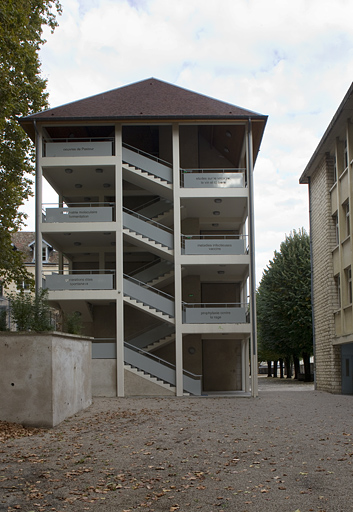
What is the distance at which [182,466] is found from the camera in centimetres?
958

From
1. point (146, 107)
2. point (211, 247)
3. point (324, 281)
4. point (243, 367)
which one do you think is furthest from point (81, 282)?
point (324, 281)

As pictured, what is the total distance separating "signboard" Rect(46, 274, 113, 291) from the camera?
27.5 metres

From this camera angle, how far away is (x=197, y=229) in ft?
105

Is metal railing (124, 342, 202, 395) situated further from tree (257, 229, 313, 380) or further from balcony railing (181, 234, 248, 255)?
tree (257, 229, 313, 380)

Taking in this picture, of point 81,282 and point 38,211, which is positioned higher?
→ point 38,211

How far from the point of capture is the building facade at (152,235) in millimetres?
27281

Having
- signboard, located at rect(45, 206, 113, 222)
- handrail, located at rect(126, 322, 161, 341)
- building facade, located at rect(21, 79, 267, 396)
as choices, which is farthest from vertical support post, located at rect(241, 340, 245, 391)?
signboard, located at rect(45, 206, 113, 222)

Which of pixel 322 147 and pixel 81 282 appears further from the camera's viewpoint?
pixel 322 147

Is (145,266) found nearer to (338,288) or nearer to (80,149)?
(80,149)

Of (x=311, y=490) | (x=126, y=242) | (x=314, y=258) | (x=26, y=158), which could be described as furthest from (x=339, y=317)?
(x=311, y=490)

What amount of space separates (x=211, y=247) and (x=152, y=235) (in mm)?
2658

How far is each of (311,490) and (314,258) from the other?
26600 mm

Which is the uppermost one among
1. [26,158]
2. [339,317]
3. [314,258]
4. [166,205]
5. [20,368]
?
[26,158]

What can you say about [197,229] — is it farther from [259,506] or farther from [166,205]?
[259,506]
